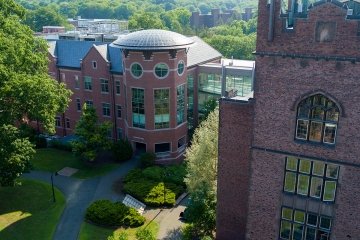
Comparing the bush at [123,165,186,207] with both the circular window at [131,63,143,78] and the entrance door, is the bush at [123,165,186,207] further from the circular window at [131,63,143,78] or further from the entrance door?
the circular window at [131,63,143,78]

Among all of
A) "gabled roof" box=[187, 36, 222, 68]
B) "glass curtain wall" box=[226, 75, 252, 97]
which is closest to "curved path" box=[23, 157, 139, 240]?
"gabled roof" box=[187, 36, 222, 68]

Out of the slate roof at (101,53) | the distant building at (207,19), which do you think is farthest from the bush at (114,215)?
the distant building at (207,19)

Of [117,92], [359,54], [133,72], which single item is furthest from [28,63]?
[359,54]

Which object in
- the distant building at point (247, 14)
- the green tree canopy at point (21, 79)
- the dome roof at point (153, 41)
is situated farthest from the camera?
the distant building at point (247, 14)

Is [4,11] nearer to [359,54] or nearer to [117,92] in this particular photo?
[117,92]

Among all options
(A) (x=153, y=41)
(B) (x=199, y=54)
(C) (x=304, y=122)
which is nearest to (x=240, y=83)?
(B) (x=199, y=54)

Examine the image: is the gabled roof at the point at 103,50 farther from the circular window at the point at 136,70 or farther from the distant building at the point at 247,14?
the distant building at the point at 247,14
